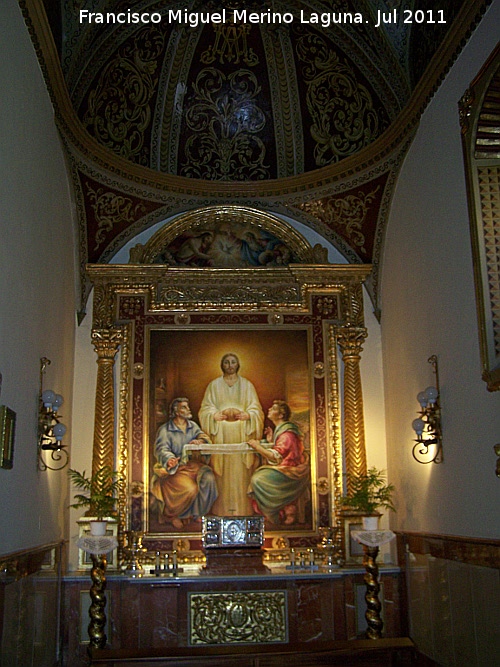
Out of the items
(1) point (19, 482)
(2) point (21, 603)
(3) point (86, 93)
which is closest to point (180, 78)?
(3) point (86, 93)

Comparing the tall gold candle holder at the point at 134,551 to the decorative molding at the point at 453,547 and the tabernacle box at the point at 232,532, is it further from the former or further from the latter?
the decorative molding at the point at 453,547

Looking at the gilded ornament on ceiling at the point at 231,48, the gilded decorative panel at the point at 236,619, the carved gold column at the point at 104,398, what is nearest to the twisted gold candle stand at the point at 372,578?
the gilded decorative panel at the point at 236,619

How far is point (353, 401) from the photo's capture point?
36.9ft

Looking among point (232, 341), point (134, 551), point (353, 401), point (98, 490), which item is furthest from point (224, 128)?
point (134, 551)

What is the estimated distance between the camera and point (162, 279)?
11648mm

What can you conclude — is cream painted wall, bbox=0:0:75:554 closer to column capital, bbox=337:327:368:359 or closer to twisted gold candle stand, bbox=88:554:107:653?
twisted gold candle stand, bbox=88:554:107:653

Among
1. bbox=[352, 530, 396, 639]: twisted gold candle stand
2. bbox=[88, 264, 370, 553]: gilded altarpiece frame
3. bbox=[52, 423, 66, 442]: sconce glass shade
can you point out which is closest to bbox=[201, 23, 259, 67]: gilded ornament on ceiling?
bbox=[88, 264, 370, 553]: gilded altarpiece frame

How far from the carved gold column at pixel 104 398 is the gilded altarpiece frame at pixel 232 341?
0.04 feet

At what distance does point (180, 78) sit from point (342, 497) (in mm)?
6024

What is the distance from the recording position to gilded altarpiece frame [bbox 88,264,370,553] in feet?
35.6

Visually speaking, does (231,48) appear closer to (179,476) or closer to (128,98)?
(128,98)

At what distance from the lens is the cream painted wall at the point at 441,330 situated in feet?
25.1

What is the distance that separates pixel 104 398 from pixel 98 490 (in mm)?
1324

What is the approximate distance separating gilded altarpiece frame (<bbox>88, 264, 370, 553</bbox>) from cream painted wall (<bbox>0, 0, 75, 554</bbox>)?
0.85 metres
